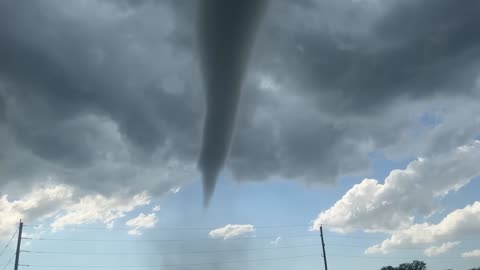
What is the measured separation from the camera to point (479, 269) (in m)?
158

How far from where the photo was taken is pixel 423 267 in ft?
545

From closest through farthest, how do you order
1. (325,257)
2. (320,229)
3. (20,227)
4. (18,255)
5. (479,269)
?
1. (18,255)
2. (20,227)
3. (325,257)
4. (320,229)
5. (479,269)

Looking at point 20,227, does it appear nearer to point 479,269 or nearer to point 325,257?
point 325,257

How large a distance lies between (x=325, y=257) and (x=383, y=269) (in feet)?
323

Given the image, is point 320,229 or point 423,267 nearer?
point 320,229

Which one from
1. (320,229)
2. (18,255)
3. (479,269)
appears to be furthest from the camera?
(479,269)

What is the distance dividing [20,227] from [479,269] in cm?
15868

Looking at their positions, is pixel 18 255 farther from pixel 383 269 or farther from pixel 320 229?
pixel 383 269

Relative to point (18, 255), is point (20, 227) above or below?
above

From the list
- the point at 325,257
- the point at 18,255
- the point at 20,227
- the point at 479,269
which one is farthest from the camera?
the point at 479,269

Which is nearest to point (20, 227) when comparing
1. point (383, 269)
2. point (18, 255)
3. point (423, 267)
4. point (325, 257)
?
point (18, 255)

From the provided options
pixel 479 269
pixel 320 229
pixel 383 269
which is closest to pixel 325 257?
pixel 320 229

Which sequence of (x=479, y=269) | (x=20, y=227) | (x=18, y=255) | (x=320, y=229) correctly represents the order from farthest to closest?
(x=479, y=269) → (x=320, y=229) → (x=20, y=227) → (x=18, y=255)

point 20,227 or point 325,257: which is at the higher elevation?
point 20,227
